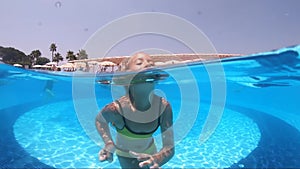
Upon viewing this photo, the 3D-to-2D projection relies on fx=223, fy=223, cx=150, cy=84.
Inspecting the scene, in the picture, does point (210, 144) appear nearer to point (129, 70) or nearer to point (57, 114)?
point (129, 70)

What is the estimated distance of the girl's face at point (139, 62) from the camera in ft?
8.16

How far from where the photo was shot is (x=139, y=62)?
2.49 metres

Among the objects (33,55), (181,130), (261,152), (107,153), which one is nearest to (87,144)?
(181,130)

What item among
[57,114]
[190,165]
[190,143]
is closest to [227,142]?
[190,143]

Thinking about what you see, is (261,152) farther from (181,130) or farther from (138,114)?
(138,114)

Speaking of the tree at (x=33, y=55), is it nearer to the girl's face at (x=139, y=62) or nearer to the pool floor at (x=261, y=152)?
the pool floor at (x=261, y=152)

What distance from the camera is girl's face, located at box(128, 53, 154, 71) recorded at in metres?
2.49

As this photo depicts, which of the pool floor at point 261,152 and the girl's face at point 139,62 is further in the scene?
the pool floor at point 261,152

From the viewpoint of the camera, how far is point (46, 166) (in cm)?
606

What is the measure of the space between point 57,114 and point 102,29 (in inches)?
473

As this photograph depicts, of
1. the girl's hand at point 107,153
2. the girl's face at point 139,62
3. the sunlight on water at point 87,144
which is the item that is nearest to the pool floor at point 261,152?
the sunlight on water at point 87,144

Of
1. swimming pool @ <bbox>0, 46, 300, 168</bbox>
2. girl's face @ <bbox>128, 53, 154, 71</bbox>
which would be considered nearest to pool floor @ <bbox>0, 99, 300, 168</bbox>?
swimming pool @ <bbox>0, 46, 300, 168</bbox>

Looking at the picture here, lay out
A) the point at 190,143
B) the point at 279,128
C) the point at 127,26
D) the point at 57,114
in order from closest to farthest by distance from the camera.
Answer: the point at 127,26, the point at 190,143, the point at 279,128, the point at 57,114

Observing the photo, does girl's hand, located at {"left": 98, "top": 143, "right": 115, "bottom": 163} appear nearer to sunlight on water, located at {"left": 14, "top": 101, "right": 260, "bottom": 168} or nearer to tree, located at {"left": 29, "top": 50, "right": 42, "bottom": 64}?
sunlight on water, located at {"left": 14, "top": 101, "right": 260, "bottom": 168}
